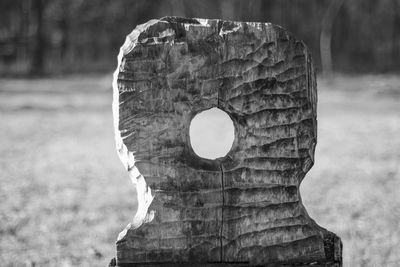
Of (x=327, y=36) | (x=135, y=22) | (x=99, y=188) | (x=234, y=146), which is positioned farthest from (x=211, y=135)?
(x=135, y=22)

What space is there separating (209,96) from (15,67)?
94.4 feet

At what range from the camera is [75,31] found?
31.0 meters

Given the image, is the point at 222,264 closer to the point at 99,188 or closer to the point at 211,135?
the point at 99,188

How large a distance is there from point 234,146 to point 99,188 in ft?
13.1

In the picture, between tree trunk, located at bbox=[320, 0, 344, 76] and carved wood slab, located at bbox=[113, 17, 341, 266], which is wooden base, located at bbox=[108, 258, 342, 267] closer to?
carved wood slab, located at bbox=[113, 17, 341, 266]

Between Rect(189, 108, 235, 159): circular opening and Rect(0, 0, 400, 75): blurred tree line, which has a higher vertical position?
Rect(0, 0, 400, 75): blurred tree line

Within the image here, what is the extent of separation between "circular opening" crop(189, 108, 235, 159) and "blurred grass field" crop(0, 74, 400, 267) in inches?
53.3

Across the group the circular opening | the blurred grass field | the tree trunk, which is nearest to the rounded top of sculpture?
the blurred grass field

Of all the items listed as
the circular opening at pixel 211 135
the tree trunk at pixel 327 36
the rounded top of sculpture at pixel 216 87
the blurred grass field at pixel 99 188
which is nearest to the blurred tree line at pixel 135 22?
the tree trunk at pixel 327 36

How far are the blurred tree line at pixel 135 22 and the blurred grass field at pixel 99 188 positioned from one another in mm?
17783

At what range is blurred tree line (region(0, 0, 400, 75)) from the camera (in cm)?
2944

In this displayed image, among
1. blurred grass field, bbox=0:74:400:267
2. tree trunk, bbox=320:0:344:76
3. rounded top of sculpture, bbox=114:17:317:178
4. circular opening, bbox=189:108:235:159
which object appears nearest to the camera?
rounded top of sculpture, bbox=114:17:317:178

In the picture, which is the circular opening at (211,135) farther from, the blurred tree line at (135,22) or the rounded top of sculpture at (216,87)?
the blurred tree line at (135,22)

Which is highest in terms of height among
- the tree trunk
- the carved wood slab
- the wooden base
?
the tree trunk
